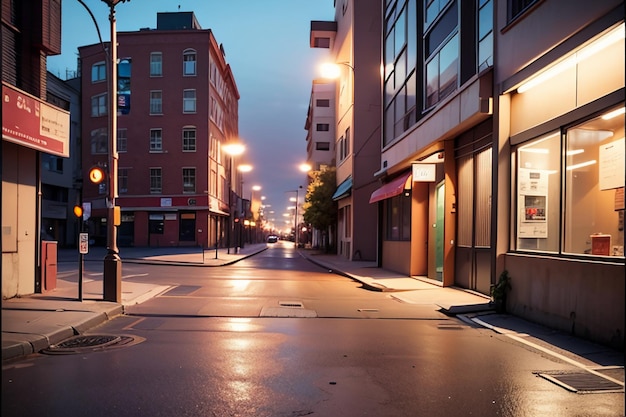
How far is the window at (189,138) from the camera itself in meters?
48.5

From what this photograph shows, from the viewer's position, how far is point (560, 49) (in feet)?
30.3

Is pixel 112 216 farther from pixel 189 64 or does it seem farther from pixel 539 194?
pixel 189 64

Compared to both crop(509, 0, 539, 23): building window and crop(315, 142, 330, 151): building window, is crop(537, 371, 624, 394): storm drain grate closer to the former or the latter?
crop(509, 0, 539, 23): building window

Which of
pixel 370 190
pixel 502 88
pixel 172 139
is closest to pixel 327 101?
pixel 172 139

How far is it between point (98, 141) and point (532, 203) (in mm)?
47460

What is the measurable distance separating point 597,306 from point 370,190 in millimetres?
23336

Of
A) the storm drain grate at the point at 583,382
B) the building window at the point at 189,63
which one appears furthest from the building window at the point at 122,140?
the storm drain grate at the point at 583,382

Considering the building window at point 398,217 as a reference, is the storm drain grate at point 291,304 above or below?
below

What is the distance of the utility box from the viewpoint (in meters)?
12.8

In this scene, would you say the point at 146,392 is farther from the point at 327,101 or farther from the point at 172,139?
the point at 327,101

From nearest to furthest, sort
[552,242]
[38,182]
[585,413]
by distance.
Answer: [585,413], [552,242], [38,182]

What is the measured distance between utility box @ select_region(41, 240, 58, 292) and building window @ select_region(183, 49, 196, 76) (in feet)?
126

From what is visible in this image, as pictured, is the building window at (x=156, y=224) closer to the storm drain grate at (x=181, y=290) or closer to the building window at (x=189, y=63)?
the building window at (x=189, y=63)

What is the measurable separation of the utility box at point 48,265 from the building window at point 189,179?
35.2 metres
